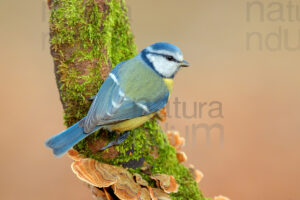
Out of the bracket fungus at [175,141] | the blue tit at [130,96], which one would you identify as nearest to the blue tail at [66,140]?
the blue tit at [130,96]

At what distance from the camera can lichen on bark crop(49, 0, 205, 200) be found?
1640mm

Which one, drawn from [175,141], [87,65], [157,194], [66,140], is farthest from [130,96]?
[175,141]

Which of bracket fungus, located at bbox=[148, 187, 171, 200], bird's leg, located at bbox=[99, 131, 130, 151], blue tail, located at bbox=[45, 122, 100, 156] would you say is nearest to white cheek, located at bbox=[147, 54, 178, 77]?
bird's leg, located at bbox=[99, 131, 130, 151]

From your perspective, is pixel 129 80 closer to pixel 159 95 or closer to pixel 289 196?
pixel 159 95

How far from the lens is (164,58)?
181 cm

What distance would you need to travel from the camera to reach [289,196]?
3.19m

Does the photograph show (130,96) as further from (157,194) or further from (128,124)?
(157,194)

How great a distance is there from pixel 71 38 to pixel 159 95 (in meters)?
0.52

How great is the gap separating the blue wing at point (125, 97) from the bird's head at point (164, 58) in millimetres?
64

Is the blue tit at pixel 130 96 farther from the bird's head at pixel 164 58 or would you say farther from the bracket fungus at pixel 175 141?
the bracket fungus at pixel 175 141

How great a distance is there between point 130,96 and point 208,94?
2.31 m

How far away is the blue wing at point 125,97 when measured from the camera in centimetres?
157

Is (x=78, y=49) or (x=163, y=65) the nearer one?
(x=78, y=49)

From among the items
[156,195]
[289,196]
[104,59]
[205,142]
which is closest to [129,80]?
[104,59]
